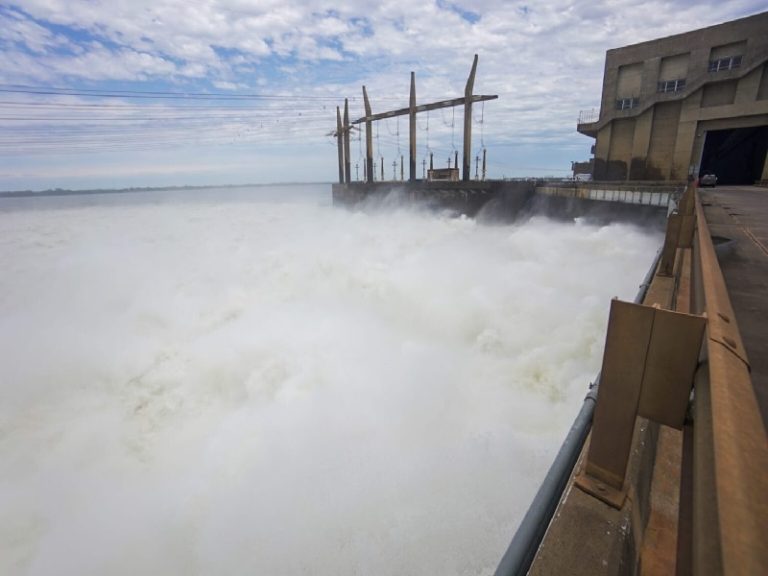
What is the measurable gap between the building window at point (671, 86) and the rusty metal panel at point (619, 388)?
3733 centimetres

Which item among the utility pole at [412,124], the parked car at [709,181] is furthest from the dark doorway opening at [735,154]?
the utility pole at [412,124]

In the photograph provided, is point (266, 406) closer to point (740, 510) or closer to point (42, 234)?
point (740, 510)

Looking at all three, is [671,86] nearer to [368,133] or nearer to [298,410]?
[368,133]

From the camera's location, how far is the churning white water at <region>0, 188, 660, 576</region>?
515cm

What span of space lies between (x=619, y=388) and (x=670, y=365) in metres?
0.26

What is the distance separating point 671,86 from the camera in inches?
1144

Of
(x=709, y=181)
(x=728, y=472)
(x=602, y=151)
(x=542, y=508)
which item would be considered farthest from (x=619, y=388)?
(x=602, y=151)

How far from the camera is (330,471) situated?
19.5 feet

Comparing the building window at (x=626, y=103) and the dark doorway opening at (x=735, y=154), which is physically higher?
the building window at (x=626, y=103)

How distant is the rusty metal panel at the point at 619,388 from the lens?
5.60 ft

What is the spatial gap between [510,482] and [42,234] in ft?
143

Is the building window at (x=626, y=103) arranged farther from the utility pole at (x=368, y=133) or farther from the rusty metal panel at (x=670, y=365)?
the rusty metal panel at (x=670, y=365)

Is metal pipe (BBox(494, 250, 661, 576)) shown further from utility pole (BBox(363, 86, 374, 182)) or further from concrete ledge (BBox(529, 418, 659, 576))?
utility pole (BBox(363, 86, 374, 182))

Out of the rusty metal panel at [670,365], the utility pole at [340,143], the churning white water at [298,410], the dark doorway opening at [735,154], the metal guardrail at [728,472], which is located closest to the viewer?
the metal guardrail at [728,472]
